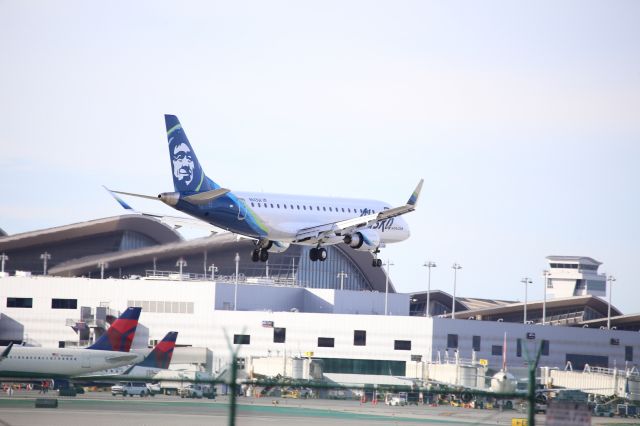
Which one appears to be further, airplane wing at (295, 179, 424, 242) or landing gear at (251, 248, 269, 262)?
landing gear at (251, 248, 269, 262)

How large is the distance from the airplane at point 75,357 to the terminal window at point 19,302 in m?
48.7

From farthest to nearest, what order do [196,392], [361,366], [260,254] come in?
1. [361,366]
2. [260,254]
3. [196,392]

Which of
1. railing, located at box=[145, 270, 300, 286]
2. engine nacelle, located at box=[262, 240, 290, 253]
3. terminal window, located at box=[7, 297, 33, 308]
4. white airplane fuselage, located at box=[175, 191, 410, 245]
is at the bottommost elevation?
terminal window, located at box=[7, 297, 33, 308]

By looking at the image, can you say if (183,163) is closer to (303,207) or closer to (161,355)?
(303,207)

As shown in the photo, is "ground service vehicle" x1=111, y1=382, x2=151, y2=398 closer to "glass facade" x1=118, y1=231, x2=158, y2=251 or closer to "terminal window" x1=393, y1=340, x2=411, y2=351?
"terminal window" x1=393, y1=340, x2=411, y2=351

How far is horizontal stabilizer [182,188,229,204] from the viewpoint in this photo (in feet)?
257

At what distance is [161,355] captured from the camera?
9488 cm

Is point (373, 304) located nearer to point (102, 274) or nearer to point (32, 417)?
point (102, 274)

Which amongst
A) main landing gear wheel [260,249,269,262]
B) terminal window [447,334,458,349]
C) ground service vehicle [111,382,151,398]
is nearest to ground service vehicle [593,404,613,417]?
main landing gear wheel [260,249,269,262]

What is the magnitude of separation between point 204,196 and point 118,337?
16.7 m

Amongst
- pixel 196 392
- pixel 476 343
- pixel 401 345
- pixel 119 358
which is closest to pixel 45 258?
Result: pixel 401 345

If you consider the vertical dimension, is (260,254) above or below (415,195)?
below

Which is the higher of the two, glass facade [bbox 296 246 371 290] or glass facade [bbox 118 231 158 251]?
glass facade [bbox 118 231 158 251]

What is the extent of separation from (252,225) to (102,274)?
7675 cm
